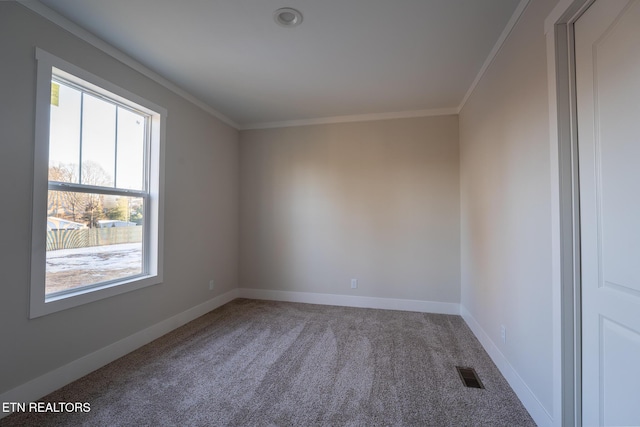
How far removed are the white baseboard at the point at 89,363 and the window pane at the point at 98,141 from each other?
55.8 inches

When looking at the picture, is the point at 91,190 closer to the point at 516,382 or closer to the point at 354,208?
the point at 354,208

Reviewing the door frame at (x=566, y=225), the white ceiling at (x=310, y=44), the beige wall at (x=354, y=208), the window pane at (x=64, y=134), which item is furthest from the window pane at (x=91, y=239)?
the door frame at (x=566, y=225)

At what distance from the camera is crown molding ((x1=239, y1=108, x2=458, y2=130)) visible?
3.52 meters

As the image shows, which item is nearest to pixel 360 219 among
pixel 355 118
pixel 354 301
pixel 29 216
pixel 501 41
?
pixel 354 301

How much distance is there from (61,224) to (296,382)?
2164 millimetres

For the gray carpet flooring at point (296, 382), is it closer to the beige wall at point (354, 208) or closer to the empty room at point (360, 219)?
the empty room at point (360, 219)

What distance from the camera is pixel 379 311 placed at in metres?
3.55

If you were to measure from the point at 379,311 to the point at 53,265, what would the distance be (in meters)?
3.35

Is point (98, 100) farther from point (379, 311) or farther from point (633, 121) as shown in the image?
point (379, 311)

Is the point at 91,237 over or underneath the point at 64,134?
underneath

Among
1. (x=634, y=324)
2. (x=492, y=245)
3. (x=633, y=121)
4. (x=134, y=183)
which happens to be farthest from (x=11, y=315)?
(x=492, y=245)

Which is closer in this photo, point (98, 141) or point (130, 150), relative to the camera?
point (98, 141)

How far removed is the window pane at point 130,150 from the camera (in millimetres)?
2477

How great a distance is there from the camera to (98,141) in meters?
2.27
